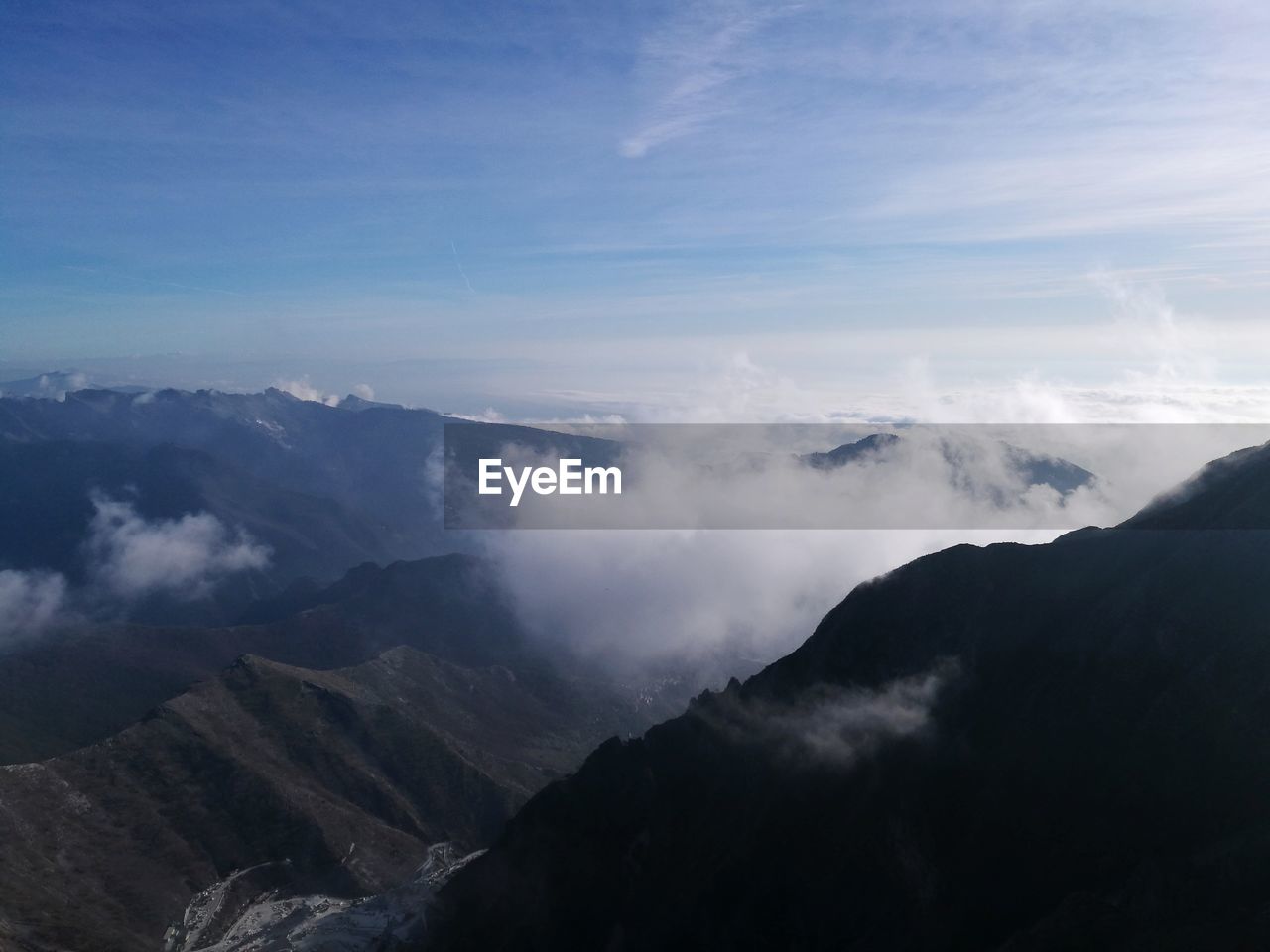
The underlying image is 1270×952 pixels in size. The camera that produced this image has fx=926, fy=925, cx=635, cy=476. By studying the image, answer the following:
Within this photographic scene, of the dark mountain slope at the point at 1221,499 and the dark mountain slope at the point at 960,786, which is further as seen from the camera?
the dark mountain slope at the point at 1221,499

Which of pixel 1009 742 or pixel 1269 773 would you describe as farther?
pixel 1009 742

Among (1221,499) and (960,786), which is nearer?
(960,786)

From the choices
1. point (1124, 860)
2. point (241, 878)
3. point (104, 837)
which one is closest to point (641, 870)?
point (1124, 860)

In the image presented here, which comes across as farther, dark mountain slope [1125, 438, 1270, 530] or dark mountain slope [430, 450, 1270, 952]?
dark mountain slope [1125, 438, 1270, 530]

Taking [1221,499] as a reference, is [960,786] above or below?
below

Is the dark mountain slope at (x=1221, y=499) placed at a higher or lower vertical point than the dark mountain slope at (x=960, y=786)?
higher

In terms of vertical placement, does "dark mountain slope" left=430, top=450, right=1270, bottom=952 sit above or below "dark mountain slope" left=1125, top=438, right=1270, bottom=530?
below

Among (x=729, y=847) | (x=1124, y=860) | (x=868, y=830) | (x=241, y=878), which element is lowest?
(x=241, y=878)

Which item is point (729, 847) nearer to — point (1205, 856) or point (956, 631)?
point (956, 631)
